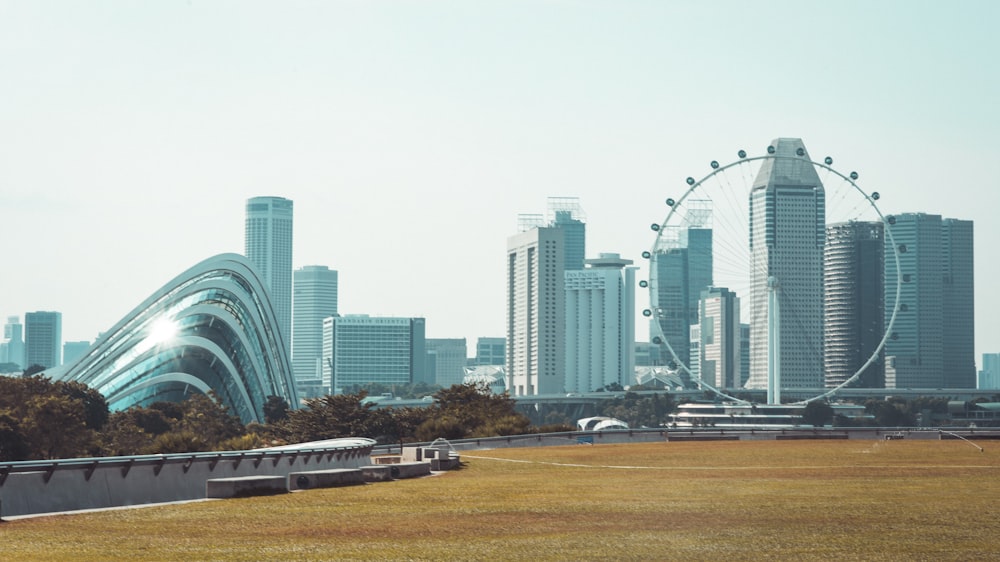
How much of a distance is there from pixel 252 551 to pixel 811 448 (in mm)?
49296

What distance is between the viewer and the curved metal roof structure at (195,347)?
Answer: 120 meters

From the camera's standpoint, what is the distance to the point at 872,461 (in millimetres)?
51062

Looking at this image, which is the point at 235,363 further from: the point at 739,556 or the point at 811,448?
the point at 739,556

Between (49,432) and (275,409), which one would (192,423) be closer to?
(49,432)

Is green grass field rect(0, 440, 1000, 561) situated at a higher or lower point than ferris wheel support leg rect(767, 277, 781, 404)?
lower

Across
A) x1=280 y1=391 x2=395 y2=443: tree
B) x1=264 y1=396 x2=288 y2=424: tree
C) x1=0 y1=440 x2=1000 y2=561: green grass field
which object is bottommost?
x1=264 y1=396 x2=288 y2=424: tree

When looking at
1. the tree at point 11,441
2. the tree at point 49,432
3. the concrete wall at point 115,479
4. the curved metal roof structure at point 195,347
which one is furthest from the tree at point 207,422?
the concrete wall at point 115,479

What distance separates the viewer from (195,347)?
395ft

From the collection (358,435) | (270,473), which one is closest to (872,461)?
(270,473)

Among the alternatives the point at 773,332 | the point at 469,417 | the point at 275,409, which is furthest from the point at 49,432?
the point at 773,332

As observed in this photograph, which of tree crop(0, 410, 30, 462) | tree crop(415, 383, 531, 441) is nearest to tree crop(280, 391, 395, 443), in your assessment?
tree crop(415, 383, 531, 441)

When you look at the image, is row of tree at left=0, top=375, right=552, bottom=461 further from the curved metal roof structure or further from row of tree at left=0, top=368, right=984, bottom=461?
the curved metal roof structure

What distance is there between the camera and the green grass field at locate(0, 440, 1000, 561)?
21.0 m

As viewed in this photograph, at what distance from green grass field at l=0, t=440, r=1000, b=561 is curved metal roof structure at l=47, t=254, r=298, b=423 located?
81.9 meters
